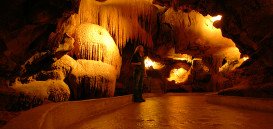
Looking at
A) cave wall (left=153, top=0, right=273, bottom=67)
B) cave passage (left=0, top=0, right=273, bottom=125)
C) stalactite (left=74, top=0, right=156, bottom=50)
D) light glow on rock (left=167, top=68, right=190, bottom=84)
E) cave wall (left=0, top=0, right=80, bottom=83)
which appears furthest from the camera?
light glow on rock (left=167, top=68, right=190, bottom=84)

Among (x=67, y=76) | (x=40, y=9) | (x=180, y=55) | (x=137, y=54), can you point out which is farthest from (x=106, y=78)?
(x=180, y=55)

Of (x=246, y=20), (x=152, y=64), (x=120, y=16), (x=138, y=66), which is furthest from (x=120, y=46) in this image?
(x=152, y=64)

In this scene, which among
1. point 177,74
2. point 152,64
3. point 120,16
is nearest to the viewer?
point 120,16

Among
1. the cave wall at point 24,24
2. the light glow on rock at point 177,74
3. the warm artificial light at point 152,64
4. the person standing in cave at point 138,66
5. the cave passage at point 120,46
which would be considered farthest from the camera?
the light glow on rock at point 177,74

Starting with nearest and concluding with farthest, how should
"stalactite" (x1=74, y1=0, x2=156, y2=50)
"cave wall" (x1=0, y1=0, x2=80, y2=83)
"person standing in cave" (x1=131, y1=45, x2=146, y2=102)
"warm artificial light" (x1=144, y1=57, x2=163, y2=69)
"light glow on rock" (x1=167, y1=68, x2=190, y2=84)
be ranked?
"cave wall" (x1=0, y1=0, x2=80, y2=83), "person standing in cave" (x1=131, y1=45, x2=146, y2=102), "stalactite" (x1=74, y1=0, x2=156, y2=50), "warm artificial light" (x1=144, y1=57, x2=163, y2=69), "light glow on rock" (x1=167, y1=68, x2=190, y2=84)

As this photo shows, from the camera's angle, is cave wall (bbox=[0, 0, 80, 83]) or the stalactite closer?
cave wall (bbox=[0, 0, 80, 83])

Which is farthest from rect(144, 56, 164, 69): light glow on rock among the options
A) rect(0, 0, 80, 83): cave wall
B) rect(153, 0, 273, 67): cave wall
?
rect(0, 0, 80, 83): cave wall

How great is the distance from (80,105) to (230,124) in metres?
2.50

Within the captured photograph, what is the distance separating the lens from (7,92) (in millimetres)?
4965

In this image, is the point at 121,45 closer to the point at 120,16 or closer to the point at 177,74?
the point at 120,16

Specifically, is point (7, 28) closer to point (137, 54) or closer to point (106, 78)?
point (137, 54)

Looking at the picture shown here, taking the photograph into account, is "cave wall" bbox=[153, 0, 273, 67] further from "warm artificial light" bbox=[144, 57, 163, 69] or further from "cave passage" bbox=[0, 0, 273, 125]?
"warm artificial light" bbox=[144, 57, 163, 69]

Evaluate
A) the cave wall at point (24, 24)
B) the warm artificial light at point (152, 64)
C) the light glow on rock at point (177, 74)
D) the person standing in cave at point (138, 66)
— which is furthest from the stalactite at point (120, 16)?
the cave wall at point (24, 24)

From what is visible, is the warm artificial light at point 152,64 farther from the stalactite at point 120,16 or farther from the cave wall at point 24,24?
the cave wall at point 24,24
